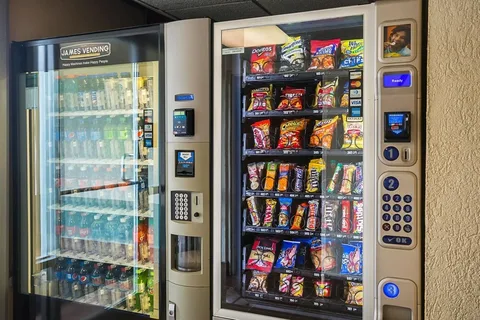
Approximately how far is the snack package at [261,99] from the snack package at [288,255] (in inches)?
30.1

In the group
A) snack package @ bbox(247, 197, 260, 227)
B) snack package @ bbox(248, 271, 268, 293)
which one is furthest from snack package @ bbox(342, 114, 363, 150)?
snack package @ bbox(248, 271, 268, 293)

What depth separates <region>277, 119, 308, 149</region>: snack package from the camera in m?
2.37

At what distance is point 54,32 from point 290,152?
200 cm

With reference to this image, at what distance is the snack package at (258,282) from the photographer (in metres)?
2.37

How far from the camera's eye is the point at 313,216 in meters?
2.31

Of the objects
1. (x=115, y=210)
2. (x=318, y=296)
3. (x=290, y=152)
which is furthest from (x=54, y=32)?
(x=318, y=296)

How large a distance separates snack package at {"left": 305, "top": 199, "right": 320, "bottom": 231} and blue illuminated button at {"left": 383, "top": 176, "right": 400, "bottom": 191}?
0.52 m

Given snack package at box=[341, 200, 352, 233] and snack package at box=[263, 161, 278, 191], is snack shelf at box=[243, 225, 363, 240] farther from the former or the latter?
snack package at box=[263, 161, 278, 191]

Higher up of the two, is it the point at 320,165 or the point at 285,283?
the point at 320,165

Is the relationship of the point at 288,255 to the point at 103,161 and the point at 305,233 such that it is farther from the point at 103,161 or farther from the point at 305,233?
the point at 103,161

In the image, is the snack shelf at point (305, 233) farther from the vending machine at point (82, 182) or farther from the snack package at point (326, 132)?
the vending machine at point (82, 182)

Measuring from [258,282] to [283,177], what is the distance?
23.2 inches

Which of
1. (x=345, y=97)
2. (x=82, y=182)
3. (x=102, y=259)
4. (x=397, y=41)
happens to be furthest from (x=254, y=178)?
(x=82, y=182)

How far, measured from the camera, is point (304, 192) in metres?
2.29
